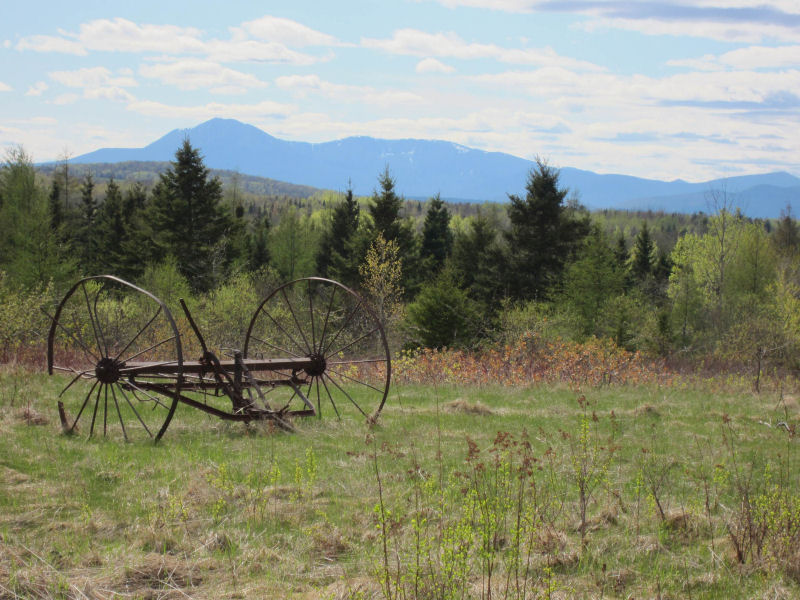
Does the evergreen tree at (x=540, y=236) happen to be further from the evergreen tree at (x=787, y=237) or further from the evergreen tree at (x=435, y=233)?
the evergreen tree at (x=787, y=237)

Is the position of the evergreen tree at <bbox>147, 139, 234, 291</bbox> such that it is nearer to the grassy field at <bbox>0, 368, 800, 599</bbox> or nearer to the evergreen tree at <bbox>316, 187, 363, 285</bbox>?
the evergreen tree at <bbox>316, 187, 363, 285</bbox>

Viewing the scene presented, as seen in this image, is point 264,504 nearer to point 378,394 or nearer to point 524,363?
point 378,394

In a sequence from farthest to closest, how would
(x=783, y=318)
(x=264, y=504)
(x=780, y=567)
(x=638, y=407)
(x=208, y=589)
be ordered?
(x=783, y=318) → (x=638, y=407) → (x=264, y=504) → (x=780, y=567) → (x=208, y=589)

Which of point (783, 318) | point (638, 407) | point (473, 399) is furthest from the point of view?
point (783, 318)

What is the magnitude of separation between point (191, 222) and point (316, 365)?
3048 centimetres

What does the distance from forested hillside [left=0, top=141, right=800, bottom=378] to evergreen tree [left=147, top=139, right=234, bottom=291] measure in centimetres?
8

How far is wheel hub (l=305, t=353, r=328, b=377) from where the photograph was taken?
10.4 meters

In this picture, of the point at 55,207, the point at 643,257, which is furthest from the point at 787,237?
the point at 55,207

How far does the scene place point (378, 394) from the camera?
13.4m

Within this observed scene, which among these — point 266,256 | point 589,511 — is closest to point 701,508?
point 589,511

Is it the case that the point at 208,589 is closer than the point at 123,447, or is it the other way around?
the point at 208,589

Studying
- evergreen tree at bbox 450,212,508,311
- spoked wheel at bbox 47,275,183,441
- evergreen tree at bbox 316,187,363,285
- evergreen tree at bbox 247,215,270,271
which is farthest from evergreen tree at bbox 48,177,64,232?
spoked wheel at bbox 47,275,183,441

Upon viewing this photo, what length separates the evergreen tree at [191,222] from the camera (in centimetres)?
3794

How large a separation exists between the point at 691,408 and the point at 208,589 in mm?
10046
